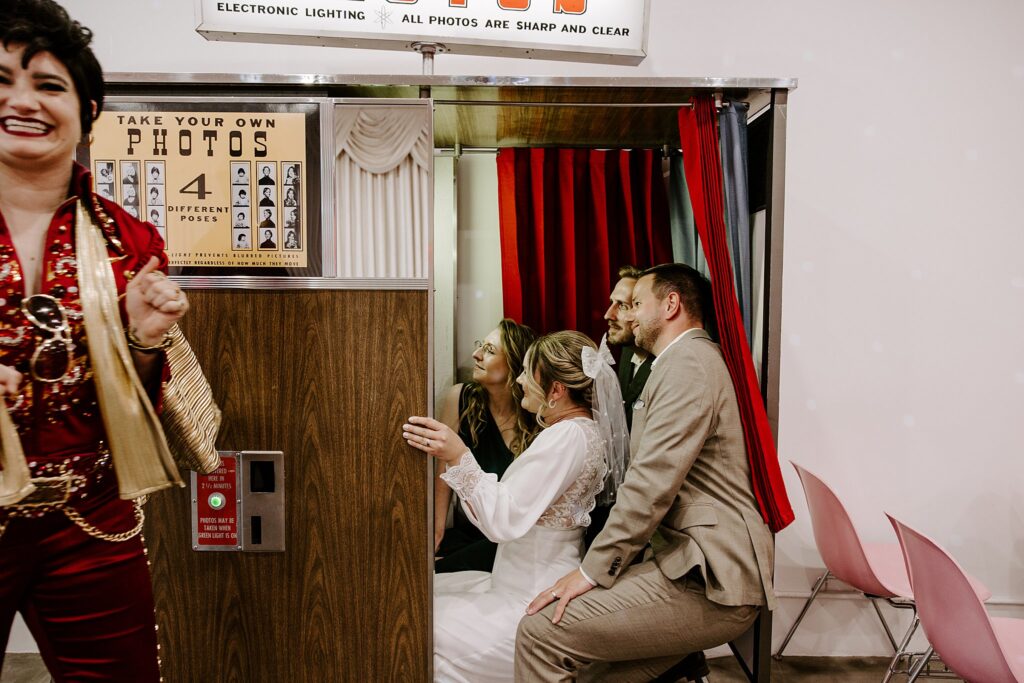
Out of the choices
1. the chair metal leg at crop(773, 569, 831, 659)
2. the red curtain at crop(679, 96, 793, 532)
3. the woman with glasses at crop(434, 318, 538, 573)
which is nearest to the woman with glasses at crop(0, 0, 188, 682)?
the woman with glasses at crop(434, 318, 538, 573)

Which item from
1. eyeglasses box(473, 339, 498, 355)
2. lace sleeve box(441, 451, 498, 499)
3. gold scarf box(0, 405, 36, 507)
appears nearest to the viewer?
gold scarf box(0, 405, 36, 507)

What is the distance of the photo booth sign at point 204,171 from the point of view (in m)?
1.86

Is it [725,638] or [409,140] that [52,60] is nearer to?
[409,140]

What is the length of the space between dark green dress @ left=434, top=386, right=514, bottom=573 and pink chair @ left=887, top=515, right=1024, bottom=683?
4.61ft

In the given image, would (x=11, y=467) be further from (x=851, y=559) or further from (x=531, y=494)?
(x=851, y=559)

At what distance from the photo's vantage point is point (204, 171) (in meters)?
1.87

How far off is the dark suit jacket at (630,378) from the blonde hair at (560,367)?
0.89ft

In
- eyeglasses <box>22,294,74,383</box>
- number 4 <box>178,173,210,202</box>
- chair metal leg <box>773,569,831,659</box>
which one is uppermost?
number 4 <box>178,173,210,202</box>

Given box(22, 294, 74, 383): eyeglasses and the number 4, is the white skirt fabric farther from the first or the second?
the number 4

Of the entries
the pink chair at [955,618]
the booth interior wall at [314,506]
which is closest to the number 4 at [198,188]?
the booth interior wall at [314,506]

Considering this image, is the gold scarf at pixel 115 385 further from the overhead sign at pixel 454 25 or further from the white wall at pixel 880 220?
the white wall at pixel 880 220

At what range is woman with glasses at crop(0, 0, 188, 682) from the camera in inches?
46.6

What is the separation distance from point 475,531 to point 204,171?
5.73 ft

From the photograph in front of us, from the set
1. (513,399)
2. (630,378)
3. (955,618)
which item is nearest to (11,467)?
(513,399)
